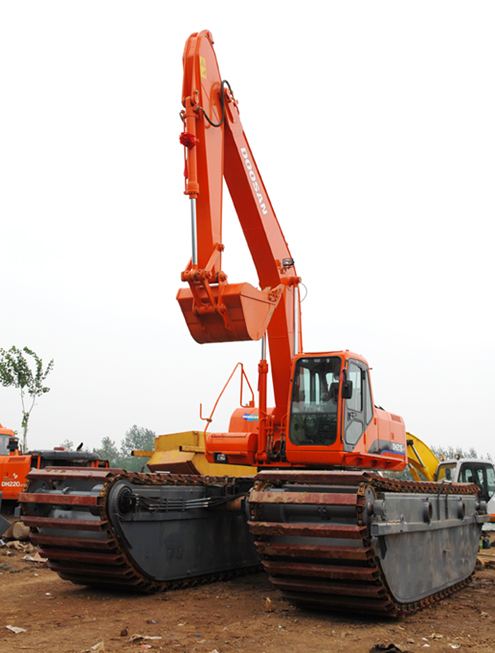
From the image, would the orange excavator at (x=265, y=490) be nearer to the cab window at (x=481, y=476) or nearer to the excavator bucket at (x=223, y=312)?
Answer: the excavator bucket at (x=223, y=312)

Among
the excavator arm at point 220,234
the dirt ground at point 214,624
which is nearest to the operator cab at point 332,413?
the excavator arm at point 220,234

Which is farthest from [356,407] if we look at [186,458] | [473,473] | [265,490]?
[473,473]

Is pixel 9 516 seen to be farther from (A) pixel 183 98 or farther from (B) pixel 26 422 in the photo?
(B) pixel 26 422

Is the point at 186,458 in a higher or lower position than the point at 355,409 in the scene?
lower

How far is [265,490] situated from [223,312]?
263 centimetres

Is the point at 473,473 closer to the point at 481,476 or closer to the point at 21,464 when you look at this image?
the point at 481,476

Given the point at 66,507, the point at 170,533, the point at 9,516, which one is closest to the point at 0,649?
the point at 66,507

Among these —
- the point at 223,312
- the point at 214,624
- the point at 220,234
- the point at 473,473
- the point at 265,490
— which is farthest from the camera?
the point at 473,473

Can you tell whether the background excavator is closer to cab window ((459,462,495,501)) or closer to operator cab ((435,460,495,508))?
operator cab ((435,460,495,508))

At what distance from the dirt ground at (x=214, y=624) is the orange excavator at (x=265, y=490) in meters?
0.24

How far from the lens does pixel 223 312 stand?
926 cm

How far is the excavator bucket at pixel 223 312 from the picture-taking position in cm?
923

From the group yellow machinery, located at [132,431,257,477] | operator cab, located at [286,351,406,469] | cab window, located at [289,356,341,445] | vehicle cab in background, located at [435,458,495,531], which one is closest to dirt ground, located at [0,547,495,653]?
operator cab, located at [286,351,406,469]

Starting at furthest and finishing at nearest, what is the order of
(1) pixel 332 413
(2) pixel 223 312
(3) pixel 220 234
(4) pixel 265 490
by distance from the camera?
(3) pixel 220 234, (1) pixel 332 413, (2) pixel 223 312, (4) pixel 265 490
